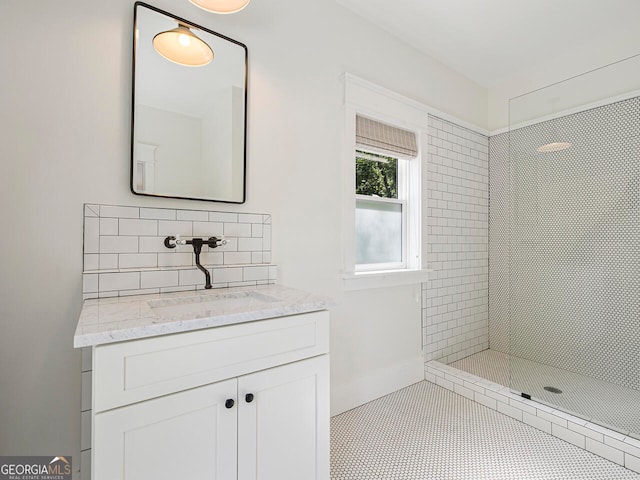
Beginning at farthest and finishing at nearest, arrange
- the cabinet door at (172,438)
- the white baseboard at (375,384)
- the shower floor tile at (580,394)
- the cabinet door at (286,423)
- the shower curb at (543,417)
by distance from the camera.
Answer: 1. the white baseboard at (375,384)
2. the shower floor tile at (580,394)
3. the shower curb at (543,417)
4. the cabinet door at (286,423)
5. the cabinet door at (172,438)

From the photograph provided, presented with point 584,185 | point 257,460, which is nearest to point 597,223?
point 584,185

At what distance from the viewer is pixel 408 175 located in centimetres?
285

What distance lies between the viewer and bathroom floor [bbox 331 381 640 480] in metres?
1.69

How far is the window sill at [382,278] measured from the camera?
2.34 meters

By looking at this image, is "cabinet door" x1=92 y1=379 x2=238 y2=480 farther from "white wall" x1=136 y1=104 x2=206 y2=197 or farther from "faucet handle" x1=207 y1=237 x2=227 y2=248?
"white wall" x1=136 y1=104 x2=206 y2=197

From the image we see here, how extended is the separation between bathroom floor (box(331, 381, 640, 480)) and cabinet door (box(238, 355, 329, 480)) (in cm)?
50

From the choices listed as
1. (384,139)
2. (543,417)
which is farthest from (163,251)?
(543,417)

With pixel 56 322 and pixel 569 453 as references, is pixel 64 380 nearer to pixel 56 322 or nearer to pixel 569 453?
pixel 56 322

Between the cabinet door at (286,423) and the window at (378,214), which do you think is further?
the window at (378,214)

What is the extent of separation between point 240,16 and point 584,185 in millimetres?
2497

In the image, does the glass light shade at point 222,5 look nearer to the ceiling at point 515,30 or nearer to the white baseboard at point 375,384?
the ceiling at point 515,30

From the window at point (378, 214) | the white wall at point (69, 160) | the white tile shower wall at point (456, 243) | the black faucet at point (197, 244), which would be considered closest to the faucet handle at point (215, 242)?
the black faucet at point (197, 244)

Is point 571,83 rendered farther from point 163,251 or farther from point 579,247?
point 163,251

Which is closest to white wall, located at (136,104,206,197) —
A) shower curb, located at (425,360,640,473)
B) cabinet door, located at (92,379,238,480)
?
cabinet door, located at (92,379,238,480)
